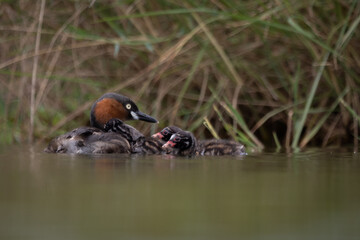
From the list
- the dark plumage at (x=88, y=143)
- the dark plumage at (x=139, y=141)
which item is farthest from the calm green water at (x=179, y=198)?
the dark plumage at (x=139, y=141)

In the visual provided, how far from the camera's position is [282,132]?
6.07m

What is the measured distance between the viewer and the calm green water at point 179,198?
6.87 feet

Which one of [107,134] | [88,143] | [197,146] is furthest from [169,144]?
[88,143]

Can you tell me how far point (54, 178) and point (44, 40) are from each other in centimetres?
338

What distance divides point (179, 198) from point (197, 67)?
3.22 metres

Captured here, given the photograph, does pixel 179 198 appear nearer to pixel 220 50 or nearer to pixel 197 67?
pixel 220 50

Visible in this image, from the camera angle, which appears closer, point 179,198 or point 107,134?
point 179,198

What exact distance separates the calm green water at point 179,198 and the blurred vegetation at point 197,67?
3.95ft

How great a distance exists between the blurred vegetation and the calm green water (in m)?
1.20

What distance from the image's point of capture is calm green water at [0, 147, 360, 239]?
2094 mm

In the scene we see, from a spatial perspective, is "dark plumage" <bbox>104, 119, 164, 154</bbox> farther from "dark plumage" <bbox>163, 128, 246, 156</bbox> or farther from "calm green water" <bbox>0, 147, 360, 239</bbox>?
"calm green water" <bbox>0, 147, 360, 239</bbox>

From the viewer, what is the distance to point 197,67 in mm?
5895

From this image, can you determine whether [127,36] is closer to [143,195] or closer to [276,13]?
[276,13]

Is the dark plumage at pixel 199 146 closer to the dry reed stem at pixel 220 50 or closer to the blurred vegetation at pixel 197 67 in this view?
the blurred vegetation at pixel 197 67
